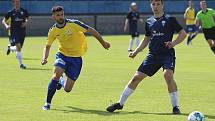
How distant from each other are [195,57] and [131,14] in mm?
7887

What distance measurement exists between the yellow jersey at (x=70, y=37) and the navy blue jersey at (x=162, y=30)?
1.47 m

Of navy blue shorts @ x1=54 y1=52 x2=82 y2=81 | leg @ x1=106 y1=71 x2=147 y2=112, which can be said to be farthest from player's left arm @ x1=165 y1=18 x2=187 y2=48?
navy blue shorts @ x1=54 y1=52 x2=82 y2=81

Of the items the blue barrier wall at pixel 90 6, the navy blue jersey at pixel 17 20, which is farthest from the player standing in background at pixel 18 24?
the blue barrier wall at pixel 90 6

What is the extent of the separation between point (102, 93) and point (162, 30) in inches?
145

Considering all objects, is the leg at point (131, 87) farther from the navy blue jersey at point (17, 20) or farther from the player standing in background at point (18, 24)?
the navy blue jersey at point (17, 20)

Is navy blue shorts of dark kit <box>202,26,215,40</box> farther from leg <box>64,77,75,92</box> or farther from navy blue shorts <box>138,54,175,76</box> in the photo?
navy blue shorts <box>138,54,175,76</box>

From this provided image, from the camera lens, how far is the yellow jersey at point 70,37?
41.1 feet

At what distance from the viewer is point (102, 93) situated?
582 inches

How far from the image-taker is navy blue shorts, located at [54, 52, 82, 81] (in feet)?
41.5

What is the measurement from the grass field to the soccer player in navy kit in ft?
1.44

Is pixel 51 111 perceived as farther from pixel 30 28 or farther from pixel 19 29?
pixel 30 28

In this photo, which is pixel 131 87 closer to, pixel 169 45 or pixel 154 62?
pixel 154 62

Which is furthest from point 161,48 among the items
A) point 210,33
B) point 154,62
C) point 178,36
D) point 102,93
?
point 210,33

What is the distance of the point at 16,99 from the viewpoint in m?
13.6
